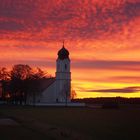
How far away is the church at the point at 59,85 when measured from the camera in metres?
138

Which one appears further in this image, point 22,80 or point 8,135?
point 22,80

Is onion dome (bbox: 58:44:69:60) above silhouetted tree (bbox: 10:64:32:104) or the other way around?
above

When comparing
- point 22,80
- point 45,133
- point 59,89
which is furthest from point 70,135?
point 59,89

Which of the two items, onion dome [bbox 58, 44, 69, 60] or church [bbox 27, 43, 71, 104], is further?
onion dome [bbox 58, 44, 69, 60]

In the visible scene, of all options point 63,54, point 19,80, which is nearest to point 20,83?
point 19,80

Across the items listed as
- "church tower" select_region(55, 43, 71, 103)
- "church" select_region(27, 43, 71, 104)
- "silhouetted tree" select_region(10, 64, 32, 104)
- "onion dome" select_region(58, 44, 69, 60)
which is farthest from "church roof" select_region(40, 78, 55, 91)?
"onion dome" select_region(58, 44, 69, 60)

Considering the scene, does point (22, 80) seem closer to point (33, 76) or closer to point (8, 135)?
point (33, 76)

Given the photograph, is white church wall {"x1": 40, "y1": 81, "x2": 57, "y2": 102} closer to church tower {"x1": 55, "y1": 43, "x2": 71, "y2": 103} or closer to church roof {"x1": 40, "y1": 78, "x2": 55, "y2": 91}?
church roof {"x1": 40, "y1": 78, "x2": 55, "y2": 91}

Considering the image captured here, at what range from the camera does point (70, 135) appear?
33688 mm

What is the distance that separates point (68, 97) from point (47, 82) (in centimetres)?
1022

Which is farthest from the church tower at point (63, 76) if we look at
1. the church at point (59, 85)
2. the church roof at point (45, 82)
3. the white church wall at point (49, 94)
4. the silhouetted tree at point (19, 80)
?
the silhouetted tree at point (19, 80)

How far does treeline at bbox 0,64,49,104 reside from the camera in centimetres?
12862

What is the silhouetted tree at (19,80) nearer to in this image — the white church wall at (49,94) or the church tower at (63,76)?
the white church wall at (49,94)

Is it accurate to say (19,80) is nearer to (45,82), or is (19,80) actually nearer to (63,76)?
(45,82)
